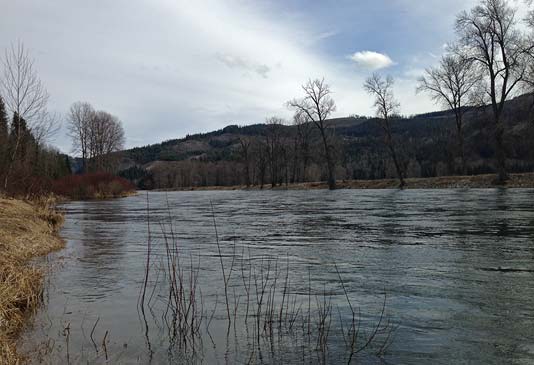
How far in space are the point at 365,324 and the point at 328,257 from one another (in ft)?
14.4

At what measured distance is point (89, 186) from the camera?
2000 inches

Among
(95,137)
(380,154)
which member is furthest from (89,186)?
(380,154)

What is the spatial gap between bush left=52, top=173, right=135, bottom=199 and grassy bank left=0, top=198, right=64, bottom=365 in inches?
1437

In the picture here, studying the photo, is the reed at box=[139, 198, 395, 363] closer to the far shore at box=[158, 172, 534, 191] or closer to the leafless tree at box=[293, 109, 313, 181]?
the far shore at box=[158, 172, 534, 191]

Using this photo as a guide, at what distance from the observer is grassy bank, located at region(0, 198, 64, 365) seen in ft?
16.5

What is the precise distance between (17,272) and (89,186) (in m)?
47.1

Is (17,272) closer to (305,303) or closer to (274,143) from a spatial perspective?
(305,303)

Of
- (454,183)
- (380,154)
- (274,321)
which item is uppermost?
(380,154)

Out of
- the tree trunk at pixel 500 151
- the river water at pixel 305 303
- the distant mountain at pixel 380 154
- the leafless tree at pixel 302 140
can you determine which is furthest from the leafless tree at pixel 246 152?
the river water at pixel 305 303

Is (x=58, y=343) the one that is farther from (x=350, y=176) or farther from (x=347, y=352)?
(x=350, y=176)

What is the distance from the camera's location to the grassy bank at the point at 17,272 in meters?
5.02

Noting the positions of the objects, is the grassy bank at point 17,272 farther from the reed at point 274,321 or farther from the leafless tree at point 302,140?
the leafless tree at point 302,140

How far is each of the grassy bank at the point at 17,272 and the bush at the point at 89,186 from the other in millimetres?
36510

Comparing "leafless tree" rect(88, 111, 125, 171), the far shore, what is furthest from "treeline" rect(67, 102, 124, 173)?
the far shore
